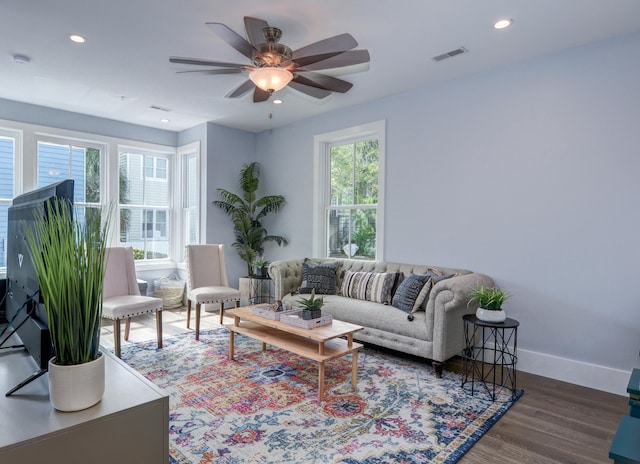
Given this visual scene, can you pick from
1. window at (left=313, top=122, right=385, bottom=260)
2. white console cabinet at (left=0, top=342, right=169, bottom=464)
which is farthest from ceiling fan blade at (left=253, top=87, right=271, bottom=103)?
white console cabinet at (left=0, top=342, right=169, bottom=464)

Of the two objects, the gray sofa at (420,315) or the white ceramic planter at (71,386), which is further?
the gray sofa at (420,315)

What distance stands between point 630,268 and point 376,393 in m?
2.17

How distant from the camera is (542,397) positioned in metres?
2.84

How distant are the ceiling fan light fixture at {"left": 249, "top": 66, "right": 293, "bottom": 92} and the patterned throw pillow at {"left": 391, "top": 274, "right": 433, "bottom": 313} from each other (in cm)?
213

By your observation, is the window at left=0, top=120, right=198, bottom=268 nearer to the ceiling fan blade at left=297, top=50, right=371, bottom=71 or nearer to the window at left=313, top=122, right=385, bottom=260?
the window at left=313, top=122, right=385, bottom=260

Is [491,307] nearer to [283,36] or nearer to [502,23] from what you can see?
[502,23]

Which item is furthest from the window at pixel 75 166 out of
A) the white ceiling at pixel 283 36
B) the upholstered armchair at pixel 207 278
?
the upholstered armchair at pixel 207 278

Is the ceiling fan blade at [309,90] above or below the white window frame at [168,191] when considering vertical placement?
above

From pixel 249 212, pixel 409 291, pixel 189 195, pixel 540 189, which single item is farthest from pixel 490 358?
pixel 189 195

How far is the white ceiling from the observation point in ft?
8.52

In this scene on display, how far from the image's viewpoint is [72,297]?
1020mm

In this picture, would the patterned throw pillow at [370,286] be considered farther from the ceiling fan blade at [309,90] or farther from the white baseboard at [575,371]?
the ceiling fan blade at [309,90]

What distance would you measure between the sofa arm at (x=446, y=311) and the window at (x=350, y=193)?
1.39 metres

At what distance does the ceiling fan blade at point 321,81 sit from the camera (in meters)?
2.94
